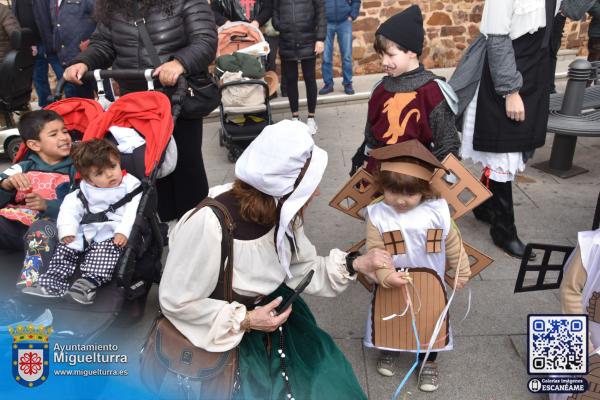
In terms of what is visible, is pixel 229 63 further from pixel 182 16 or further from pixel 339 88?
pixel 339 88

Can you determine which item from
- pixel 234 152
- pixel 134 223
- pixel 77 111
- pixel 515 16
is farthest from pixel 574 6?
pixel 234 152

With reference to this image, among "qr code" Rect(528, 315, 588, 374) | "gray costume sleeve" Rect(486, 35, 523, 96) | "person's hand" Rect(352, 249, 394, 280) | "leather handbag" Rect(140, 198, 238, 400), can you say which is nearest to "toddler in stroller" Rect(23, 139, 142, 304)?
"leather handbag" Rect(140, 198, 238, 400)

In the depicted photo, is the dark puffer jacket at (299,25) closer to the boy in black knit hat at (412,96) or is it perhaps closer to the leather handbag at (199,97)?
the leather handbag at (199,97)

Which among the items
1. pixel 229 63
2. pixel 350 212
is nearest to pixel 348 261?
pixel 350 212

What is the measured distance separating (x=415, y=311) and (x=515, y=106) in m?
1.50

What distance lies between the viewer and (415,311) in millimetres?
2330

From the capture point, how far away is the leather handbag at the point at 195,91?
119 inches

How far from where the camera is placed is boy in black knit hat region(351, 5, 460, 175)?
2.64 metres

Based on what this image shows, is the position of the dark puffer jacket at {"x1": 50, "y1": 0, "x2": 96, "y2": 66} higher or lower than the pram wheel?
higher

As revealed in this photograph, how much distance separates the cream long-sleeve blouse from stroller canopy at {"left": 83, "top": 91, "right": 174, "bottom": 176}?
1.03m

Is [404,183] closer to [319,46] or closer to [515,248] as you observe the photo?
[515,248]

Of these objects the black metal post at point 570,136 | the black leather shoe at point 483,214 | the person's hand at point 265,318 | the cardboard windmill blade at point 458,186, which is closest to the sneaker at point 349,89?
the black metal post at point 570,136

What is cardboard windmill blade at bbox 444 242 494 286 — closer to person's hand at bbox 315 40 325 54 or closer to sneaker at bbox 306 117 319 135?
sneaker at bbox 306 117 319 135

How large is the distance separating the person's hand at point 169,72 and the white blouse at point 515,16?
1.82 m
